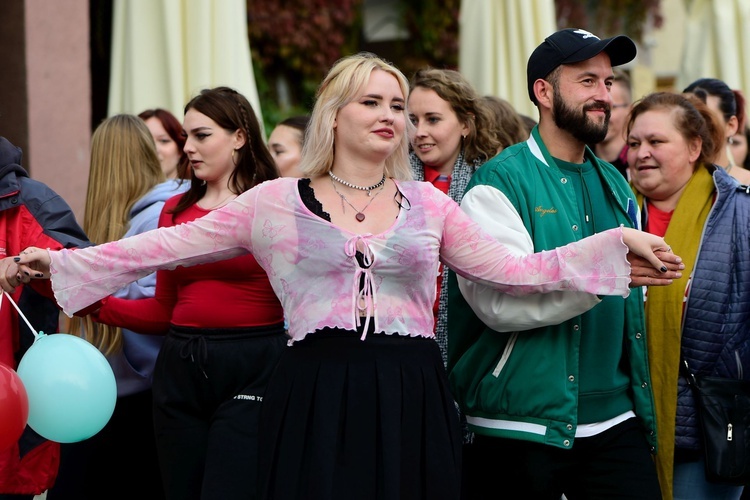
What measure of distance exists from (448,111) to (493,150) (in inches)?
10.6

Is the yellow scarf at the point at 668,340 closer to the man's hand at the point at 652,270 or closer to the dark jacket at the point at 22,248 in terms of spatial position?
the man's hand at the point at 652,270

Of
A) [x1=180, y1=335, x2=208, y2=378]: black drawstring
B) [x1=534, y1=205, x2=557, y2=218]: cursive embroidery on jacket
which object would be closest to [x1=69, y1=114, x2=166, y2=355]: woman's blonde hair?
[x1=180, y1=335, x2=208, y2=378]: black drawstring

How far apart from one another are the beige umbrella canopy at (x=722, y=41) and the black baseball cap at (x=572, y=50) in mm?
5084

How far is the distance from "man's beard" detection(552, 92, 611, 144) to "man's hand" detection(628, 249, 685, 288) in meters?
0.61

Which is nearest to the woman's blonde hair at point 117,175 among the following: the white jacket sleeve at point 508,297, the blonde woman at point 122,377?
the blonde woman at point 122,377

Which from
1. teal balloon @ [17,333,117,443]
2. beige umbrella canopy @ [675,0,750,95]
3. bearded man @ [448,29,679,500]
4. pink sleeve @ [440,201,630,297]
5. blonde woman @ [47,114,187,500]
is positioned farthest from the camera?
beige umbrella canopy @ [675,0,750,95]

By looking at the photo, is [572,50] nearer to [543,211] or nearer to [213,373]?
[543,211]

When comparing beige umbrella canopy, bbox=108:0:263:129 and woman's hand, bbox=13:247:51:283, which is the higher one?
beige umbrella canopy, bbox=108:0:263:129

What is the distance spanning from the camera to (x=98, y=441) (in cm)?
500

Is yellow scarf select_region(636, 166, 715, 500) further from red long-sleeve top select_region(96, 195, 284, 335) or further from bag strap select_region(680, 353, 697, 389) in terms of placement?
red long-sleeve top select_region(96, 195, 284, 335)

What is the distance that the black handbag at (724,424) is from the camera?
13.9ft

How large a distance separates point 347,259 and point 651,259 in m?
0.95

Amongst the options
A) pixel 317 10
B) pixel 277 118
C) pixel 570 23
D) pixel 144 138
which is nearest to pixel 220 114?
pixel 144 138

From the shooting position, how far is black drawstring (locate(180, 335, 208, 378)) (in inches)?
169
